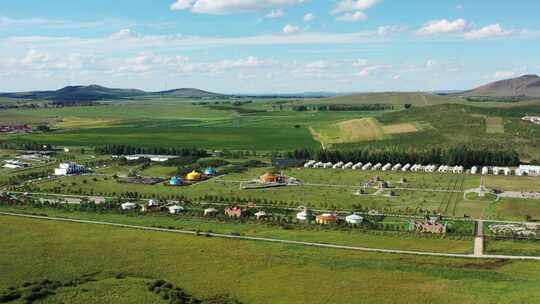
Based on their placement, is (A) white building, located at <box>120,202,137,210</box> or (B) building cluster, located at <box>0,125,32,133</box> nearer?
(A) white building, located at <box>120,202,137,210</box>

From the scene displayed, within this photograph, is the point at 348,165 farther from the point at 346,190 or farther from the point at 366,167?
the point at 346,190

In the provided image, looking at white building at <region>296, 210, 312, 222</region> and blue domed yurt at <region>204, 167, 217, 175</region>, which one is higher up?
blue domed yurt at <region>204, 167, 217, 175</region>

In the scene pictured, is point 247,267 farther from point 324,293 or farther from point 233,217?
point 233,217

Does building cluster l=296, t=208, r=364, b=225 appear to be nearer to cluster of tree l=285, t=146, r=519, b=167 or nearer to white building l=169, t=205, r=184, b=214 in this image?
white building l=169, t=205, r=184, b=214

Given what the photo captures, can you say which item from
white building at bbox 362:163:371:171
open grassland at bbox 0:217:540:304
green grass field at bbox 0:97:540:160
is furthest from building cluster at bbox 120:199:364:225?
green grass field at bbox 0:97:540:160

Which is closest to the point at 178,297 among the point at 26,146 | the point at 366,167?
the point at 366,167
